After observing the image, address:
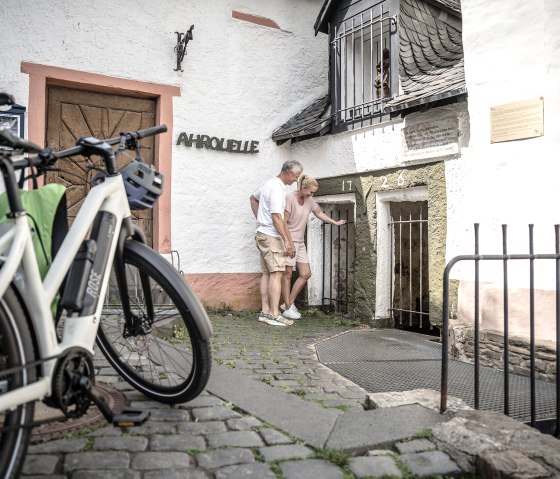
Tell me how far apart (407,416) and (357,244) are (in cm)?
415

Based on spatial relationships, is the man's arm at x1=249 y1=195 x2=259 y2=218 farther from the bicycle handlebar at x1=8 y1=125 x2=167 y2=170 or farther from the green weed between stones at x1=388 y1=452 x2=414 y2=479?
the green weed between stones at x1=388 y1=452 x2=414 y2=479

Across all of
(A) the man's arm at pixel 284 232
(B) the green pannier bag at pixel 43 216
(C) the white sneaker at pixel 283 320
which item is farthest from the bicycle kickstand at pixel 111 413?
(C) the white sneaker at pixel 283 320

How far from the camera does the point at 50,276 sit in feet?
7.06

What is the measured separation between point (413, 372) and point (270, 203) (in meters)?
2.73

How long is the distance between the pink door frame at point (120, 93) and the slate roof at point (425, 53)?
2818mm

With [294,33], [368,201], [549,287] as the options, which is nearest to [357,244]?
[368,201]

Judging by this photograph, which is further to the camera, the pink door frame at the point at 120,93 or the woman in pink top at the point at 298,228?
the woman in pink top at the point at 298,228

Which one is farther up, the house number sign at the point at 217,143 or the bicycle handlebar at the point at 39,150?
the house number sign at the point at 217,143

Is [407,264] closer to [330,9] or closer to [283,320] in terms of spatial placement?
[283,320]

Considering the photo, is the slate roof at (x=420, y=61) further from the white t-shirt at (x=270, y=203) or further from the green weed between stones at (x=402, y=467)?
the green weed between stones at (x=402, y=467)

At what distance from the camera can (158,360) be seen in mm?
3129

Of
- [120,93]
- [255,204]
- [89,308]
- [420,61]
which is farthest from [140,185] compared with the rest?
[420,61]

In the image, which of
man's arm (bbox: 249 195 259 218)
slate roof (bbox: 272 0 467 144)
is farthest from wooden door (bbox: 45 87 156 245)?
slate roof (bbox: 272 0 467 144)

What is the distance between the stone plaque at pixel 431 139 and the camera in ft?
17.8
